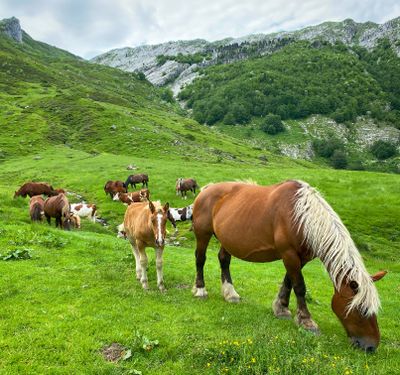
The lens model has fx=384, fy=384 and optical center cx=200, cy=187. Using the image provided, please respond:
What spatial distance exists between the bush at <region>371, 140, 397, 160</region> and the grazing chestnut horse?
17134 centimetres

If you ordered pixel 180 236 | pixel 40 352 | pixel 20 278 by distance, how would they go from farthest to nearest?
pixel 180 236
pixel 20 278
pixel 40 352

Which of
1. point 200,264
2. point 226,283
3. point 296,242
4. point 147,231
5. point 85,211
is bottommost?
point 85,211

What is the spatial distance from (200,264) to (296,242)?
3725 mm

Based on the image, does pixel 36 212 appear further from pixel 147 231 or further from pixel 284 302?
pixel 284 302

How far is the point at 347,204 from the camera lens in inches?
1405

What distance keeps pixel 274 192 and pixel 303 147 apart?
163631 millimetres

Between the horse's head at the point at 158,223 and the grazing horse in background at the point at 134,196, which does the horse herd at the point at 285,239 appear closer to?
the horse's head at the point at 158,223

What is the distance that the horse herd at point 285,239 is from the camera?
7.55 m

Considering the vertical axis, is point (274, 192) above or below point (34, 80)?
below

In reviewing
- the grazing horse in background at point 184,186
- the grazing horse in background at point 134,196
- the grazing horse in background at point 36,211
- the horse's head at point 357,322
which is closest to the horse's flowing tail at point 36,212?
the grazing horse in background at point 36,211

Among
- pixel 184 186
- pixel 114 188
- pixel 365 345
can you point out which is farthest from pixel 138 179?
pixel 365 345

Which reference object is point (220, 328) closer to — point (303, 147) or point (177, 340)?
point (177, 340)

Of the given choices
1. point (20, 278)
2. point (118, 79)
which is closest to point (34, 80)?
point (118, 79)

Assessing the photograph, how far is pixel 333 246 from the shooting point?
307 inches
